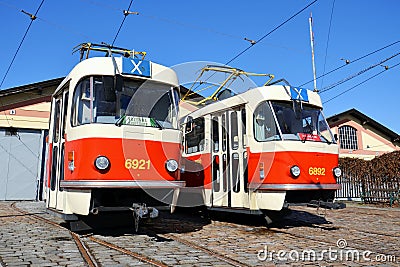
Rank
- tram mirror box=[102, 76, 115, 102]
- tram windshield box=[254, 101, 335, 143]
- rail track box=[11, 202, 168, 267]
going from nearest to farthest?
rail track box=[11, 202, 168, 267] → tram mirror box=[102, 76, 115, 102] → tram windshield box=[254, 101, 335, 143]

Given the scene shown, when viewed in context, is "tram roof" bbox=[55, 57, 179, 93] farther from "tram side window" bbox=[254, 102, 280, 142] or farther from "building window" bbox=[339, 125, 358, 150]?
"building window" bbox=[339, 125, 358, 150]

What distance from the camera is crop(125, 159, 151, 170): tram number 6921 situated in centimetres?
613

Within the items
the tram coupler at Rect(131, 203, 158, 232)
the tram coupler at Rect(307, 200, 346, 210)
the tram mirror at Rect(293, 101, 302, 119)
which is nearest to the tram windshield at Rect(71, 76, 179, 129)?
the tram coupler at Rect(131, 203, 158, 232)

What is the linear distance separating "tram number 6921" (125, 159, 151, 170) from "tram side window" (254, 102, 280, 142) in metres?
2.88

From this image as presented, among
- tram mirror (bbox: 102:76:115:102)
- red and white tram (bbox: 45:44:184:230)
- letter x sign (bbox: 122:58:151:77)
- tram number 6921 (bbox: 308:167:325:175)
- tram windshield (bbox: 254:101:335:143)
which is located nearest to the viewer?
red and white tram (bbox: 45:44:184:230)

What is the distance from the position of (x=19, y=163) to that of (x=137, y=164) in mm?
13844

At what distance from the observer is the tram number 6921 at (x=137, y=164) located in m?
6.13

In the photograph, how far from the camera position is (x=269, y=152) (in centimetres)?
776

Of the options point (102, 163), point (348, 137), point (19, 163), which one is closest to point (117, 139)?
point (102, 163)

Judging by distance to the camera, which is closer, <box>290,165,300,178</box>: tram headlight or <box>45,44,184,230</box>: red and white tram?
<box>45,44,184,230</box>: red and white tram

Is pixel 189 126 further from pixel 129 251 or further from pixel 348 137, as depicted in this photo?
pixel 348 137

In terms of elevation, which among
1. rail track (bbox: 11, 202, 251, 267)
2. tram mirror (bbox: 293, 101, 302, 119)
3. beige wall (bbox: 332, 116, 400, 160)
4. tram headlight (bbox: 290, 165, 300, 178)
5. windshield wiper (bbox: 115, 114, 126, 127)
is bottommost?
rail track (bbox: 11, 202, 251, 267)

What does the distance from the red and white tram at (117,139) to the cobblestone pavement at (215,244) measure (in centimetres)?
65

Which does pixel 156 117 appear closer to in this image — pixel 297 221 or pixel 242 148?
pixel 242 148
